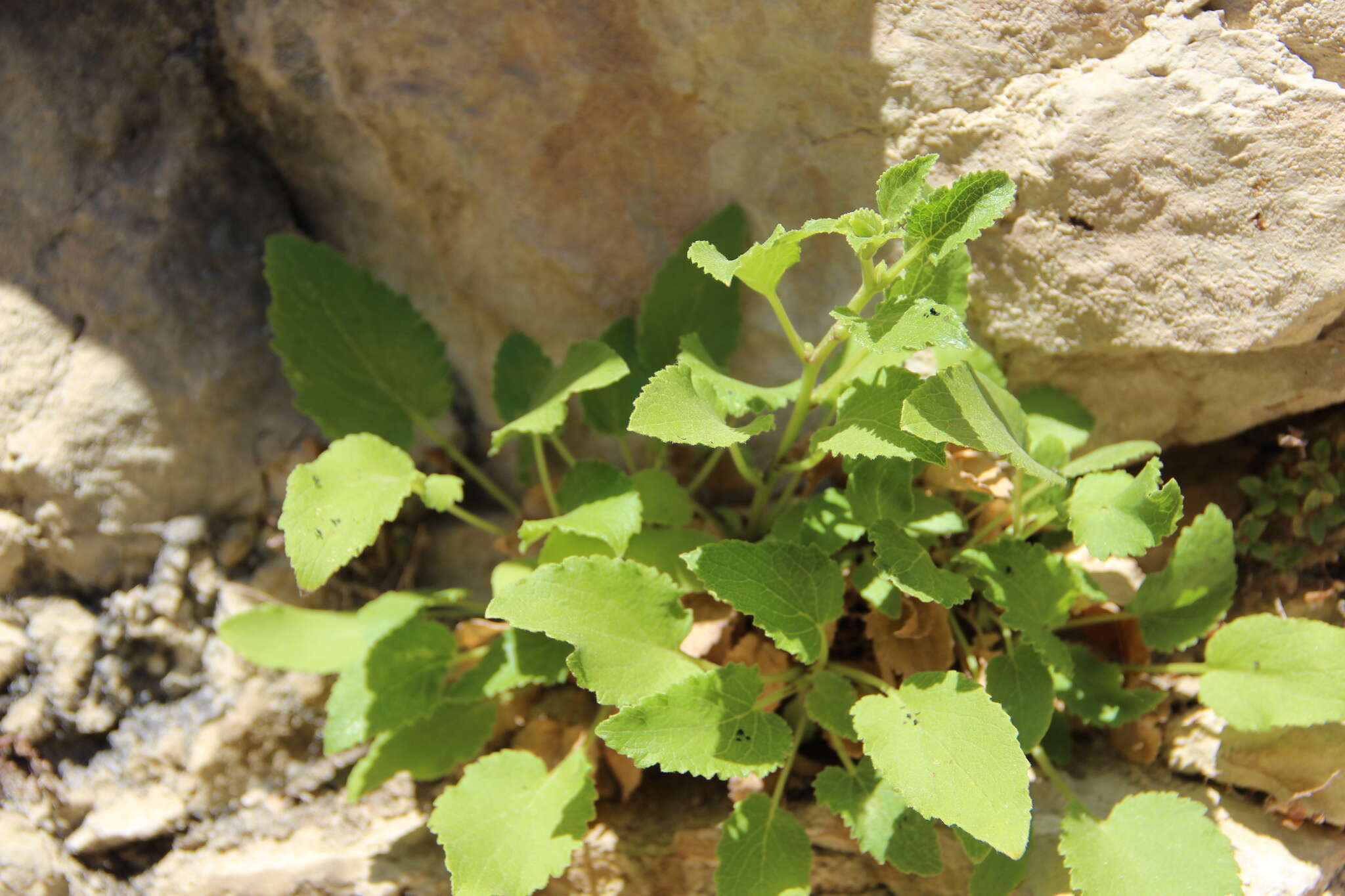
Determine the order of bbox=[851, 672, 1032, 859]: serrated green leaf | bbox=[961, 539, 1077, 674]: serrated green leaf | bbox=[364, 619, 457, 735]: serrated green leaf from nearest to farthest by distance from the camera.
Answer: bbox=[851, 672, 1032, 859]: serrated green leaf, bbox=[961, 539, 1077, 674]: serrated green leaf, bbox=[364, 619, 457, 735]: serrated green leaf

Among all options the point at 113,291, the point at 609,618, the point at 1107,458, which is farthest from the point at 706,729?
the point at 113,291

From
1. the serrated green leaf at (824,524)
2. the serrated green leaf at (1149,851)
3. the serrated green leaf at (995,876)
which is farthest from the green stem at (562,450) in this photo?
the serrated green leaf at (1149,851)

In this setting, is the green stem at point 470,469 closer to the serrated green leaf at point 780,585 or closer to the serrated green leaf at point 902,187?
the serrated green leaf at point 780,585

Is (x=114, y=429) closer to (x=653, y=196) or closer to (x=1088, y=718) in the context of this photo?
(x=653, y=196)

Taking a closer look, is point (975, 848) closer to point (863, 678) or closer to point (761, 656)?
point (863, 678)

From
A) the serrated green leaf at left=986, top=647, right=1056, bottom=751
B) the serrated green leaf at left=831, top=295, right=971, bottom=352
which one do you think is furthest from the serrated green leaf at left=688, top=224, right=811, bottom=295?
the serrated green leaf at left=986, top=647, right=1056, bottom=751

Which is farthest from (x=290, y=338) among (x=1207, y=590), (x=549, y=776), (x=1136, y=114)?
(x=1207, y=590)

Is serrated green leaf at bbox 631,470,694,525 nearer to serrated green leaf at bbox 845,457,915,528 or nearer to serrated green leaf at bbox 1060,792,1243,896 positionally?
serrated green leaf at bbox 845,457,915,528
